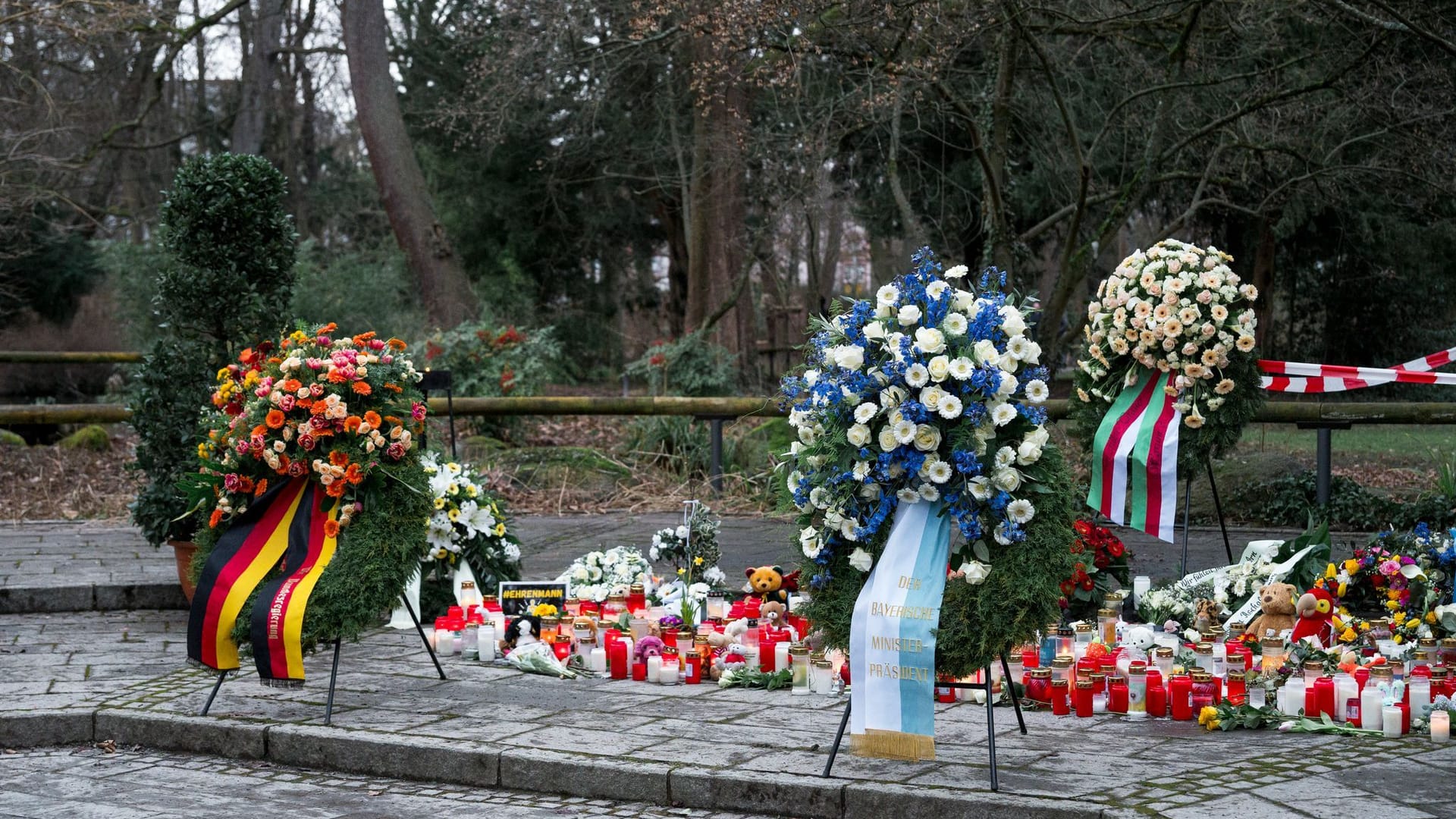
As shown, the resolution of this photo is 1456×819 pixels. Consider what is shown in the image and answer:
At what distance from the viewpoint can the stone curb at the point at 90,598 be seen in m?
8.58

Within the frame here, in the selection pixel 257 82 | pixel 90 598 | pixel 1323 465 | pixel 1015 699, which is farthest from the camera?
pixel 257 82

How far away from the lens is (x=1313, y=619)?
21.2ft

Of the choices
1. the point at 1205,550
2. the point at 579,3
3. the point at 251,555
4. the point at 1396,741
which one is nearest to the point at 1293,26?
the point at 579,3

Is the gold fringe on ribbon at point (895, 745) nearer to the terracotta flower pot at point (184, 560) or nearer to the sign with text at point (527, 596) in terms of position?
the sign with text at point (527, 596)

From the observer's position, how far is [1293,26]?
1666 cm

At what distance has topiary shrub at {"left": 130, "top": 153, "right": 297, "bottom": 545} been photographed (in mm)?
8156

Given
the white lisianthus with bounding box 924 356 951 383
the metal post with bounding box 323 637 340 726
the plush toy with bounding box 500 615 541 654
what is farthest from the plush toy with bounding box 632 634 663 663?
the white lisianthus with bounding box 924 356 951 383

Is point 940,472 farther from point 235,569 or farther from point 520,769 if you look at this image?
point 235,569

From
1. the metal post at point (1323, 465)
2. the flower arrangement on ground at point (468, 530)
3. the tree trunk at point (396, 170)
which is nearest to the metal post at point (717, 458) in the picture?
the flower arrangement on ground at point (468, 530)

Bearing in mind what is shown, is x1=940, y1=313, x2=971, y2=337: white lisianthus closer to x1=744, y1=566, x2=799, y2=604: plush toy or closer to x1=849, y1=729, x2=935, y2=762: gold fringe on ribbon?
x1=849, y1=729, x2=935, y2=762: gold fringe on ribbon

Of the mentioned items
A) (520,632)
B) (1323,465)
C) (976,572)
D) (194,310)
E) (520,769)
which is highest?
(194,310)

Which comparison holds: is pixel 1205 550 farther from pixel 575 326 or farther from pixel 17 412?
pixel 575 326

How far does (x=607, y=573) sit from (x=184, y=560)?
2478 millimetres

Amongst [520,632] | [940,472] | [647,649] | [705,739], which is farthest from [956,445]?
[520,632]
